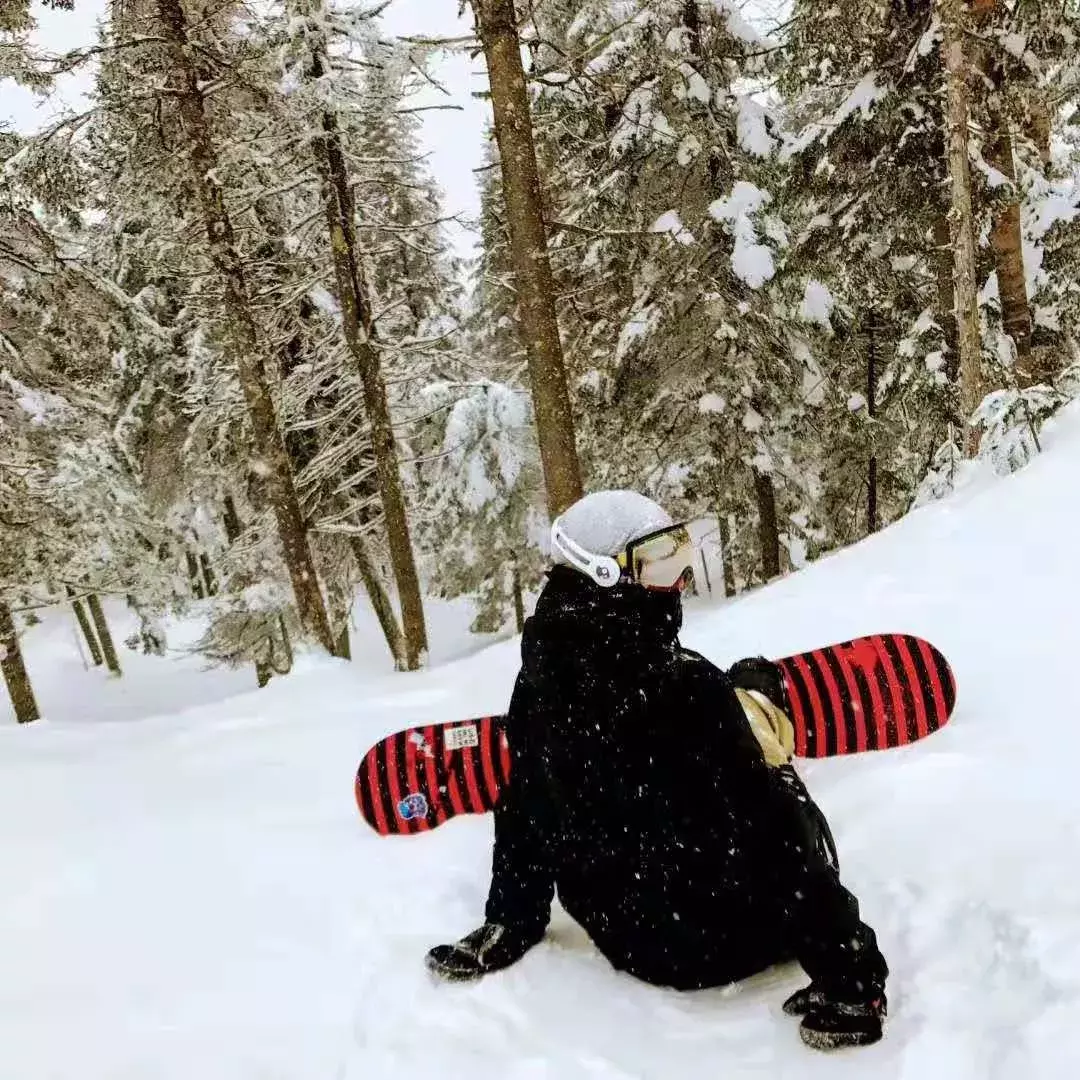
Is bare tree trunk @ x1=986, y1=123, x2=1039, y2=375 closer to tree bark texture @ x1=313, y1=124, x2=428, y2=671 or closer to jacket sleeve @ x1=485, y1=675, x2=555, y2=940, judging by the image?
tree bark texture @ x1=313, y1=124, x2=428, y2=671

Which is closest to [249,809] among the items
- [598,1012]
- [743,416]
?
[598,1012]

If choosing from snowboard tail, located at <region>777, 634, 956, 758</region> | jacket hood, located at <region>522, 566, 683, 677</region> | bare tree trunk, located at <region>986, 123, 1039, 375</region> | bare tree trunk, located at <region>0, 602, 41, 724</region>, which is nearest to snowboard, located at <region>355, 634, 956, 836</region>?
snowboard tail, located at <region>777, 634, 956, 758</region>

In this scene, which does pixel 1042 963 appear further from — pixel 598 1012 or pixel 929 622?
pixel 929 622

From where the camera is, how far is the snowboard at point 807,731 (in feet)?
13.5

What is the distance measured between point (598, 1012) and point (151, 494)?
18.7m

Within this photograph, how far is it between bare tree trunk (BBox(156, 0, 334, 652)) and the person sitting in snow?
8.92 meters

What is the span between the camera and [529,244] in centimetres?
806

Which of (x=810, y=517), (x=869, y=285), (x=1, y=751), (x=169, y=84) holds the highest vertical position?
(x=169, y=84)

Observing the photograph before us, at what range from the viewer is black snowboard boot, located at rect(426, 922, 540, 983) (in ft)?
10.4

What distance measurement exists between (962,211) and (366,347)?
780 cm

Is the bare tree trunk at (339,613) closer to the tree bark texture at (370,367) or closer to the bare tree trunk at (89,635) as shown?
the tree bark texture at (370,367)

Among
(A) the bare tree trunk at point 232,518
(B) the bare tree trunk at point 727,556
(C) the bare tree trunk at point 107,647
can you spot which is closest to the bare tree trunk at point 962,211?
(B) the bare tree trunk at point 727,556

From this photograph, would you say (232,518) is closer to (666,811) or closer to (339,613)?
(339,613)

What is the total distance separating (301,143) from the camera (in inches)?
443
